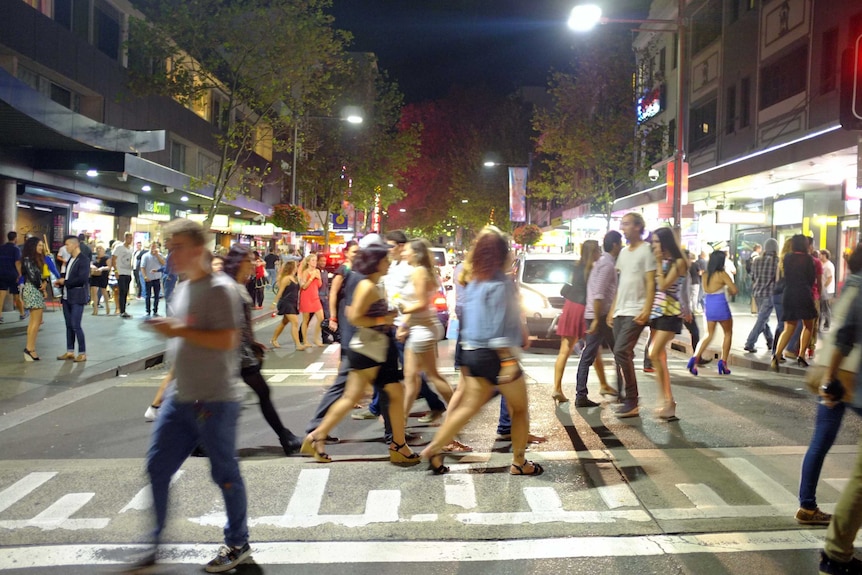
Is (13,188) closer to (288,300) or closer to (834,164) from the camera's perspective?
(288,300)

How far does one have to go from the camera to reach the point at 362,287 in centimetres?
618

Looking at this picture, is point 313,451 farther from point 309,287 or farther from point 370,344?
point 309,287

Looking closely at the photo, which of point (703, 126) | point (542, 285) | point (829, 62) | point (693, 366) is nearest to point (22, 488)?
point (693, 366)

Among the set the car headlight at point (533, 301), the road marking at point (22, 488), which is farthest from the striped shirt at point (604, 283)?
the car headlight at point (533, 301)

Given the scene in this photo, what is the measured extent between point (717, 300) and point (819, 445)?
20.8 feet

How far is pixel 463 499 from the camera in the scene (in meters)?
5.53

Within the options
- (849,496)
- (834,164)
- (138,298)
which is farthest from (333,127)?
(849,496)

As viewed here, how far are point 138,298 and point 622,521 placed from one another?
22103 millimetres

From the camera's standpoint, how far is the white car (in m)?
14.2

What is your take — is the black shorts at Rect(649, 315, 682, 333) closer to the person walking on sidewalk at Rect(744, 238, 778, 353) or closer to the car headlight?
the person walking on sidewalk at Rect(744, 238, 778, 353)

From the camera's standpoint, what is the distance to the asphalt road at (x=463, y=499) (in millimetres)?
4523

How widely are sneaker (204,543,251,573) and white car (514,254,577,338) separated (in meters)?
9.91

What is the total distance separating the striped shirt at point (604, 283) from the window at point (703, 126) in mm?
22113

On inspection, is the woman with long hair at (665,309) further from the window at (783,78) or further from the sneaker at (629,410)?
the window at (783,78)
